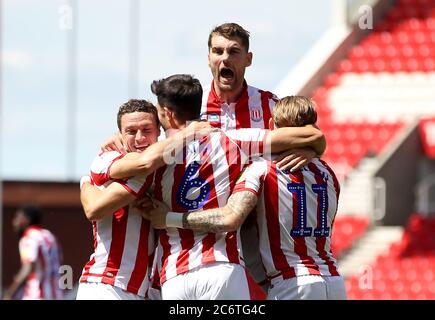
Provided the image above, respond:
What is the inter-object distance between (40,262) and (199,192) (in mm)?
6734

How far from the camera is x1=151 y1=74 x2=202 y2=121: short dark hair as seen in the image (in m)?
5.74

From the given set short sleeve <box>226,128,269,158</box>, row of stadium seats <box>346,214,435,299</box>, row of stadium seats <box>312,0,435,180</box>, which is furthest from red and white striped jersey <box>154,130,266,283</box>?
row of stadium seats <box>312,0,435,180</box>

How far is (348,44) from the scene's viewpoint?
2005cm

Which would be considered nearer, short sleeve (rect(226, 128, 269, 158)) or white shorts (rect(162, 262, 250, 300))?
white shorts (rect(162, 262, 250, 300))

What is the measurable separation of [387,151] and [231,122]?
10.7m

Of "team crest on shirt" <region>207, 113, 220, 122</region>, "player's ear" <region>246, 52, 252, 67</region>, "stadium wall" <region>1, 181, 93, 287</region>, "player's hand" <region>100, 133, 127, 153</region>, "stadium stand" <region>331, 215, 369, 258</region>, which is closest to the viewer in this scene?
"player's hand" <region>100, 133, 127, 153</region>

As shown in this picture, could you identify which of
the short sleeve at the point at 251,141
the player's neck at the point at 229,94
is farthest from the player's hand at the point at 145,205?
the player's neck at the point at 229,94

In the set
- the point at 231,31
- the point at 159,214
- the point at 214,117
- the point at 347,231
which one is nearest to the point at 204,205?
the point at 159,214

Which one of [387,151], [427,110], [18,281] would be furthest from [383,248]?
[18,281]

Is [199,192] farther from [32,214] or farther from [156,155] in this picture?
[32,214]

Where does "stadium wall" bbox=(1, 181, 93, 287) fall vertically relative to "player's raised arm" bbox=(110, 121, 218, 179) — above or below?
below

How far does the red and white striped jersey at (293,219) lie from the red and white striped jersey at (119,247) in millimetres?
583

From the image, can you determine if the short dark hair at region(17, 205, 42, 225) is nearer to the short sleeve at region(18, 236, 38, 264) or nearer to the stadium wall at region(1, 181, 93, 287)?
the short sleeve at region(18, 236, 38, 264)
